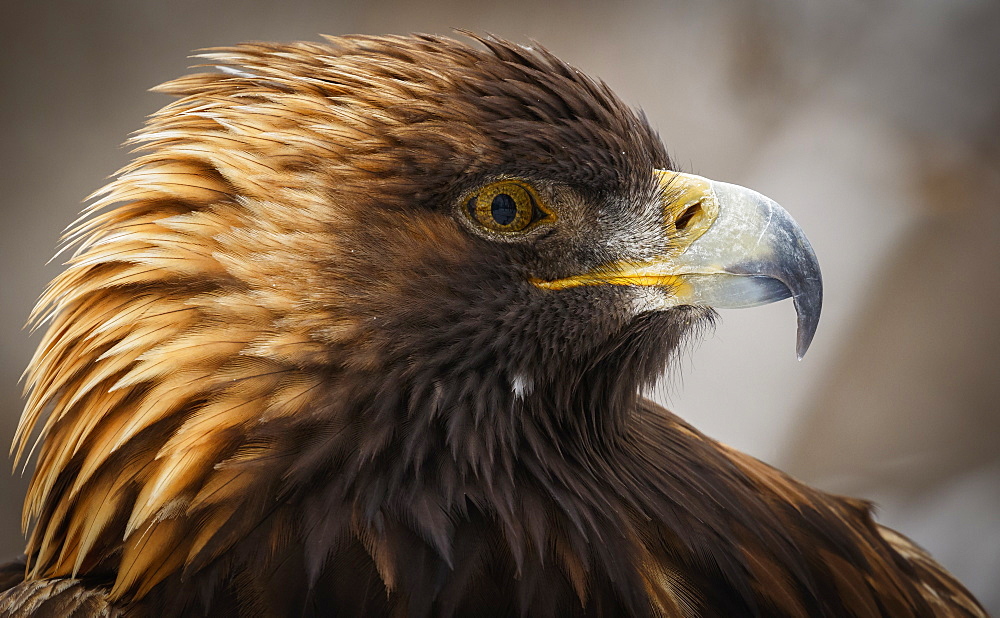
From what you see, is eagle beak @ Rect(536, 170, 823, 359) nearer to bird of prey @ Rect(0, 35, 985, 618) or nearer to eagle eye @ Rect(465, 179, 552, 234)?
bird of prey @ Rect(0, 35, 985, 618)

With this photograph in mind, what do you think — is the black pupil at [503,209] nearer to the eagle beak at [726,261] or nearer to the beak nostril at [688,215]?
the eagle beak at [726,261]

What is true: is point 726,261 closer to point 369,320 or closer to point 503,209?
point 503,209

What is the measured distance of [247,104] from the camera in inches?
55.4

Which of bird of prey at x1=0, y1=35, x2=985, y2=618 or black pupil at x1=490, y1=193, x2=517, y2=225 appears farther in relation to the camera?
black pupil at x1=490, y1=193, x2=517, y2=225

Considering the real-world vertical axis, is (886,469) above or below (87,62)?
below

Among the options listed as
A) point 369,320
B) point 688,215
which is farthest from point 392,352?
point 688,215

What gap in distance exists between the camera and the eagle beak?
1417mm

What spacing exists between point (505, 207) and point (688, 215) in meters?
0.33

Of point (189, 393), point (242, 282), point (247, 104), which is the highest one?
point (247, 104)

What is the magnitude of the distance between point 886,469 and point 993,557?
0.57 metres

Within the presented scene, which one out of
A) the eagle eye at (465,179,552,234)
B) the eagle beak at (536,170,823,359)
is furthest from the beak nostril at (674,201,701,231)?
the eagle eye at (465,179,552,234)

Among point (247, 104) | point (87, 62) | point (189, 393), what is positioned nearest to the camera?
point (189, 393)

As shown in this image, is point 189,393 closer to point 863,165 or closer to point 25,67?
point 25,67

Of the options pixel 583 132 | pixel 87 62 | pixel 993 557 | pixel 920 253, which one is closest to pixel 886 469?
pixel 993 557
